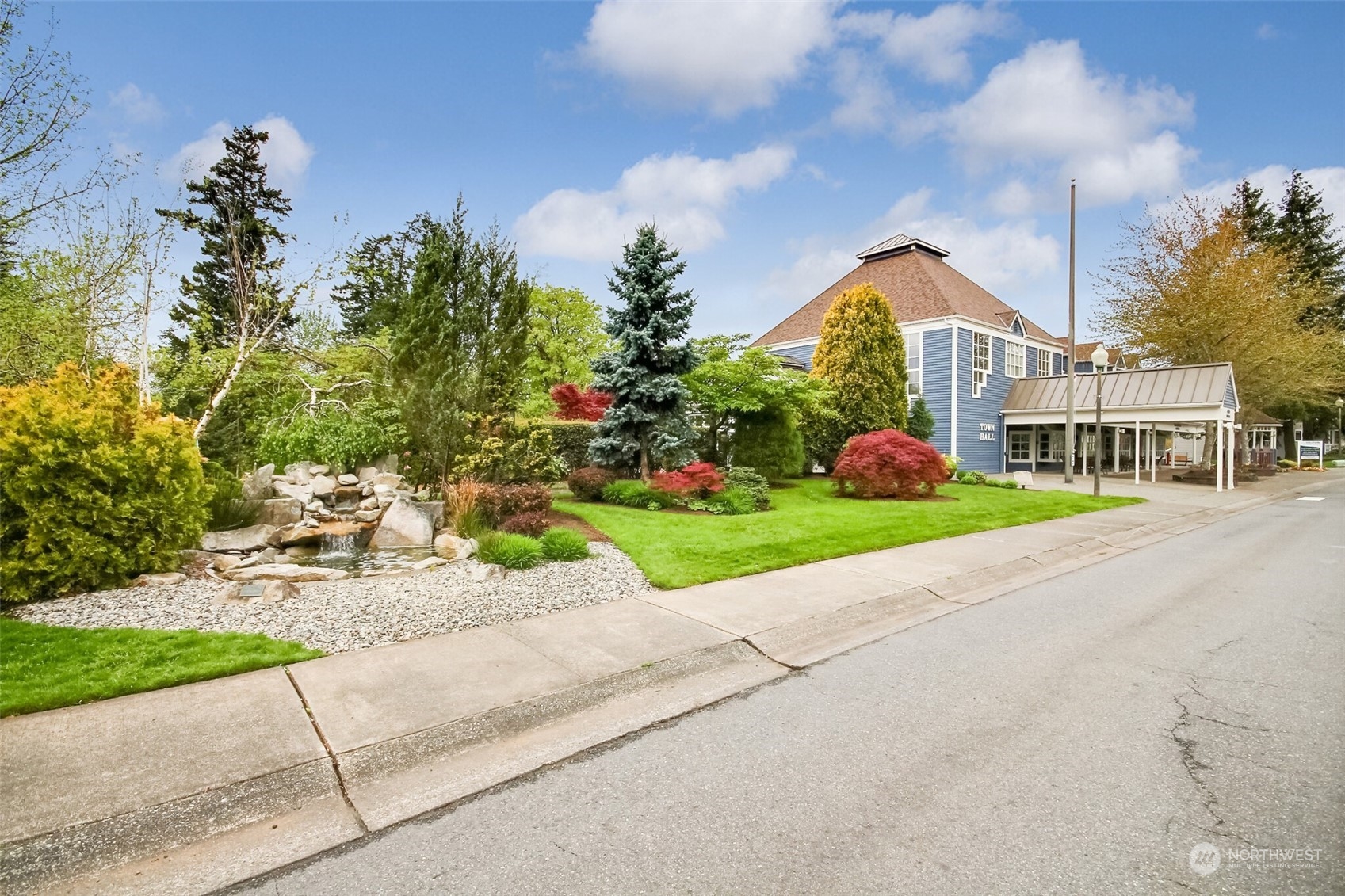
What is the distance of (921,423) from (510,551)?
19.2 meters

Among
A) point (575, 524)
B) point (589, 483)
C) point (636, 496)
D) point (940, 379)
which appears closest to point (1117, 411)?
point (940, 379)

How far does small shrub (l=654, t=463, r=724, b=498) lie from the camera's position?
11.9m

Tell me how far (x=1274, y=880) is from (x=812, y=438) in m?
18.1

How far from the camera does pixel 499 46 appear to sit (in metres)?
11.3

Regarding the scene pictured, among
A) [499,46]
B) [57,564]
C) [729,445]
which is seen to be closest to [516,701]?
[57,564]

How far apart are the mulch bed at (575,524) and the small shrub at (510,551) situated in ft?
4.84

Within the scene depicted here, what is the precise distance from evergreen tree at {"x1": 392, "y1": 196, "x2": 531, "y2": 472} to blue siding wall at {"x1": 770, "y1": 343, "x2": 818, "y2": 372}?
52.8 ft

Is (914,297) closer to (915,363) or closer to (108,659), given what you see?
(915,363)

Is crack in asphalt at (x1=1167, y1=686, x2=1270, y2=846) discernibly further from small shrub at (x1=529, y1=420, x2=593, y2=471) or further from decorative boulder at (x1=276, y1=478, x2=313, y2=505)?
small shrub at (x1=529, y1=420, x2=593, y2=471)

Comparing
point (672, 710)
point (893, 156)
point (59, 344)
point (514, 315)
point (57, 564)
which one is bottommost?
point (672, 710)

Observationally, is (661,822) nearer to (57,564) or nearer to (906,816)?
(906,816)

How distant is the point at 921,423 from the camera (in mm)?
23016

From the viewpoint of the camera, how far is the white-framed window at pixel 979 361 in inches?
978

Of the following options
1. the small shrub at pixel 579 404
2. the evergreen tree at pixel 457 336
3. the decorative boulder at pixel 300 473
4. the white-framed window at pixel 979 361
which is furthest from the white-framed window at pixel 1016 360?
the decorative boulder at pixel 300 473
